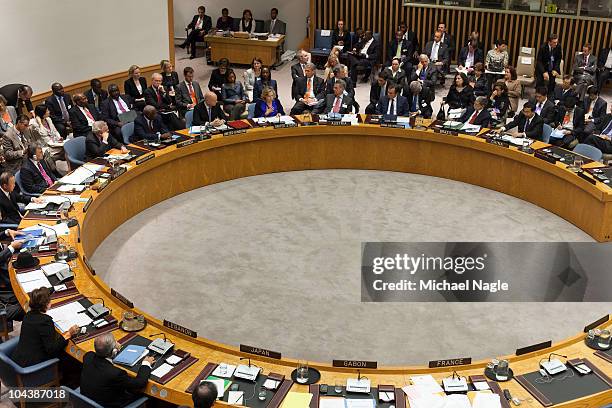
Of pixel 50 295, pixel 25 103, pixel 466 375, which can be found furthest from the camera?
pixel 25 103

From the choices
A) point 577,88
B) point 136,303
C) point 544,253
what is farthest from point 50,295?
point 577,88

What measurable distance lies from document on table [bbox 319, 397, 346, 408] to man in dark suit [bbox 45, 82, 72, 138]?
8123mm

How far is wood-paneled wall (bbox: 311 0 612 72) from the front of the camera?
16750mm

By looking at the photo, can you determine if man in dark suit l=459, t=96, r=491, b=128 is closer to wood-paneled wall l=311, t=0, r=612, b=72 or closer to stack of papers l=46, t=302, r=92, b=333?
wood-paneled wall l=311, t=0, r=612, b=72

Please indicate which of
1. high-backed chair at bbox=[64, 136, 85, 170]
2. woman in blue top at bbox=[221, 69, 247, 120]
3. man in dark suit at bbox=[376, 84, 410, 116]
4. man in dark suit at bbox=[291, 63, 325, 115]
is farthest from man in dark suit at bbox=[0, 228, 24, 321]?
man in dark suit at bbox=[376, 84, 410, 116]

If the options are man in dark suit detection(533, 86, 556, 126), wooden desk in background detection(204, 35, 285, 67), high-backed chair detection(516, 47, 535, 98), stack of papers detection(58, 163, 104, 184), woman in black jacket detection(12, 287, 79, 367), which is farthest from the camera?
wooden desk in background detection(204, 35, 285, 67)

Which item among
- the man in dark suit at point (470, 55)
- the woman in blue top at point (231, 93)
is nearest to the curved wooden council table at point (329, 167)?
the woman in blue top at point (231, 93)

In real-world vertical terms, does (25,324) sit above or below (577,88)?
below

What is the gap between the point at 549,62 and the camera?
15961mm

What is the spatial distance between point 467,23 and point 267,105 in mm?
7532

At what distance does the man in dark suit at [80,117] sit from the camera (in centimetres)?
1168

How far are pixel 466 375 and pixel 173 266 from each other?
4.35 metres

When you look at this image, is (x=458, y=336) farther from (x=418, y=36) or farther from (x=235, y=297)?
(x=418, y=36)

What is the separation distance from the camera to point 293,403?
5.48 m
